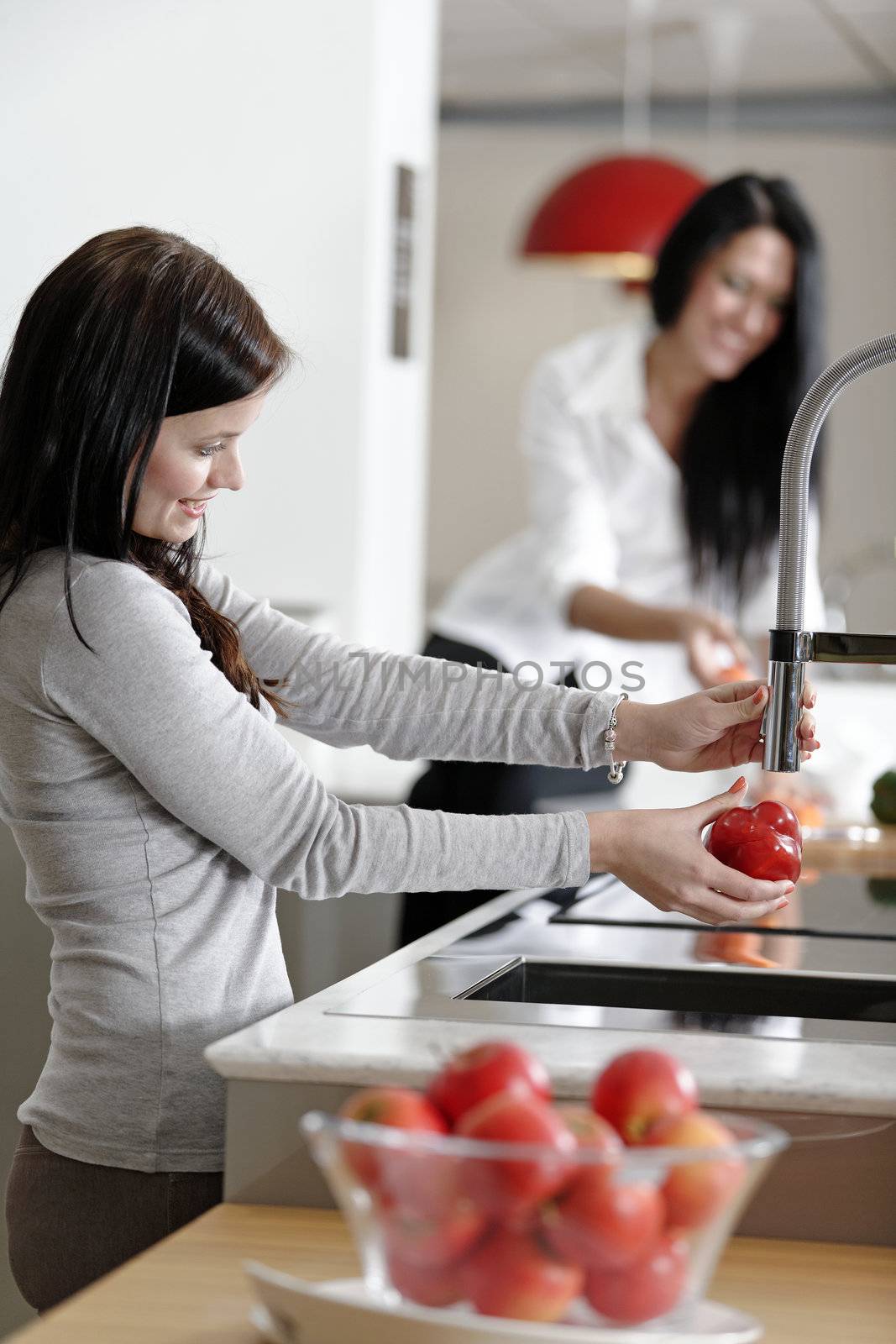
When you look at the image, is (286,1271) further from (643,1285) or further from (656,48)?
(656,48)

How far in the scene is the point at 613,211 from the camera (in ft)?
13.0

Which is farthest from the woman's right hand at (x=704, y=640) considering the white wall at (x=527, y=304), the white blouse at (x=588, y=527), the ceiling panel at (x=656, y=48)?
the white wall at (x=527, y=304)

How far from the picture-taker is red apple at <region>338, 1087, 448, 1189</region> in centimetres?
65

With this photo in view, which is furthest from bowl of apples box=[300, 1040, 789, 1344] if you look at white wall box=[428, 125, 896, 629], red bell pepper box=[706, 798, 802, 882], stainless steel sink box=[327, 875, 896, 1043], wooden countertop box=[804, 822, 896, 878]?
white wall box=[428, 125, 896, 629]

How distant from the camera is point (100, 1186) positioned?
1120 mm

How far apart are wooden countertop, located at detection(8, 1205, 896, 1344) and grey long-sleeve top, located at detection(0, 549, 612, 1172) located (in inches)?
6.6

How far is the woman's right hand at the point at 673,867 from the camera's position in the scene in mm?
1131

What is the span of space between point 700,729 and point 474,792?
3.46 feet


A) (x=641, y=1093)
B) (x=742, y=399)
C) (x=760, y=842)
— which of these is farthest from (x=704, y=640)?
(x=641, y=1093)

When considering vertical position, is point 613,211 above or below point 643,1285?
above

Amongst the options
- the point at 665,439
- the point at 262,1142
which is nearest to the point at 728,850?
the point at 262,1142

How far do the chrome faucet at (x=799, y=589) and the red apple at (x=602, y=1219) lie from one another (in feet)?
1.98

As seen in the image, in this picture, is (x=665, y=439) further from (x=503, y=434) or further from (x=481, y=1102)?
(x=503, y=434)

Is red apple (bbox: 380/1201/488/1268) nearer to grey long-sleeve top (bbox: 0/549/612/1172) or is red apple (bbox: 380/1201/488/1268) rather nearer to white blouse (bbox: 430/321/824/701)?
grey long-sleeve top (bbox: 0/549/612/1172)
